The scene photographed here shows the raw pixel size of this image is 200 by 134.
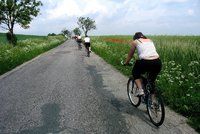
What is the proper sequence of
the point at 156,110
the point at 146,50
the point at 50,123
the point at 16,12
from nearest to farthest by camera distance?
the point at 156,110
the point at 50,123
the point at 146,50
the point at 16,12

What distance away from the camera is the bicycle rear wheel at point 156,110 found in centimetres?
637

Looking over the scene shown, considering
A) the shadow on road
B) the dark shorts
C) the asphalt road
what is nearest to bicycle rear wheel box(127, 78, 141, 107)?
the asphalt road

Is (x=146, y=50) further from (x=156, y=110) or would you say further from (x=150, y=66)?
(x=156, y=110)

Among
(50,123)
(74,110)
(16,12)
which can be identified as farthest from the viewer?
(16,12)

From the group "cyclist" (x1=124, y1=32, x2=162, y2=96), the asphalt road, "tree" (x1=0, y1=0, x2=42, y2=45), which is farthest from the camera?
"tree" (x1=0, y1=0, x2=42, y2=45)

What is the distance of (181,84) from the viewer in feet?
31.9

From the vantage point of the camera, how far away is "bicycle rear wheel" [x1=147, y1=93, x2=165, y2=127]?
6.37 m

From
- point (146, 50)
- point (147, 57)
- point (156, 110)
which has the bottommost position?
point (156, 110)

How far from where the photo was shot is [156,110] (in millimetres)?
6668

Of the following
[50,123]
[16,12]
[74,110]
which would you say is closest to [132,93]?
[74,110]

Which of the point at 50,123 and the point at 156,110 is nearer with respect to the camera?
the point at 156,110

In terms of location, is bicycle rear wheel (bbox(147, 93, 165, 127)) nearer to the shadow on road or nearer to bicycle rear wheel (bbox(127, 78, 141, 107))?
Result: bicycle rear wheel (bbox(127, 78, 141, 107))

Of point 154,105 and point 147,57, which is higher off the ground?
point 147,57

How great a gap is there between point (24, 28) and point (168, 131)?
38.5 metres
